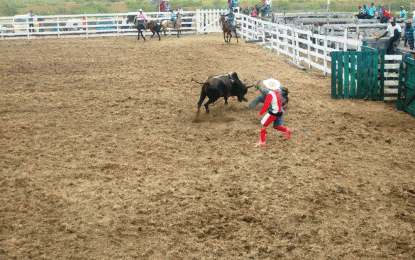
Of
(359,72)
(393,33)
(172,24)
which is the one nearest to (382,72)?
(359,72)

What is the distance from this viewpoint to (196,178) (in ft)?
22.0

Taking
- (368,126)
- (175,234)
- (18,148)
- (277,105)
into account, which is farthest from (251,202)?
(18,148)

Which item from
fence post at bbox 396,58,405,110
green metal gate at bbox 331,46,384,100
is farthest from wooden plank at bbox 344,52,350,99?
fence post at bbox 396,58,405,110

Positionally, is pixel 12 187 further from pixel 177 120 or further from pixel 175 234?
pixel 177 120

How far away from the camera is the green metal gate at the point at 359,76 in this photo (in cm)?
1060

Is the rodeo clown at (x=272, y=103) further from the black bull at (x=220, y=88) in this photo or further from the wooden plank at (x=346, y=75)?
the wooden plank at (x=346, y=75)

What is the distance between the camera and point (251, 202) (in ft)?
19.3

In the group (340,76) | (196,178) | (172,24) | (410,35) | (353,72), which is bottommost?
(196,178)

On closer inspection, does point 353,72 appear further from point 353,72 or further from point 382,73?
point 382,73

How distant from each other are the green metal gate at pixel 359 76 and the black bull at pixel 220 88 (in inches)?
99.4

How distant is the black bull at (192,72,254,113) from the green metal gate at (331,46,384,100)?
2525mm

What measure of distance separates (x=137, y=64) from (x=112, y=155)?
384 inches

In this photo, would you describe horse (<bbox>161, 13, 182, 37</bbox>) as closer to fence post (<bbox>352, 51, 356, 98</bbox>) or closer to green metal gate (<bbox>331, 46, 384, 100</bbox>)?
green metal gate (<bbox>331, 46, 384, 100</bbox>)

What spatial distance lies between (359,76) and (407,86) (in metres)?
1.21
